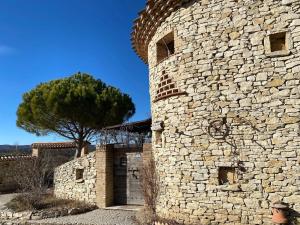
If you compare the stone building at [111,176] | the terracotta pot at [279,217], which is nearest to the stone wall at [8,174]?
the stone building at [111,176]

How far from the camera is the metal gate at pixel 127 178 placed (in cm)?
1209

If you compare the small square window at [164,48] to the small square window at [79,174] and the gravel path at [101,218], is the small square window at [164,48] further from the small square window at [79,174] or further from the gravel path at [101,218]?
the small square window at [79,174]

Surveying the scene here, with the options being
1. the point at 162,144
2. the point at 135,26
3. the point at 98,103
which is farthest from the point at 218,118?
the point at 98,103

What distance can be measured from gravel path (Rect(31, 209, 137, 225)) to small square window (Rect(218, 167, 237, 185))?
10.9 ft

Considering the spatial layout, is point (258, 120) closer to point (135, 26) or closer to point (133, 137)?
point (135, 26)

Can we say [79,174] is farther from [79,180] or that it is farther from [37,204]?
[37,204]

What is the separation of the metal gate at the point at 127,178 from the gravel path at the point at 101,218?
1.07 metres

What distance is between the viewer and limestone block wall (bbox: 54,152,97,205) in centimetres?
1244

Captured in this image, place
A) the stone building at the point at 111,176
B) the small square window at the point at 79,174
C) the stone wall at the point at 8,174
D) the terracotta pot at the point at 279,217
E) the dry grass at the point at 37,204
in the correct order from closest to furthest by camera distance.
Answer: the terracotta pot at the point at 279,217
the dry grass at the point at 37,204
the stone building at the point at 111,176
the small square window at the point at 79,174
the stone wall at the point at 8,174

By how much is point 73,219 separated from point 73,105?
30.5 ft

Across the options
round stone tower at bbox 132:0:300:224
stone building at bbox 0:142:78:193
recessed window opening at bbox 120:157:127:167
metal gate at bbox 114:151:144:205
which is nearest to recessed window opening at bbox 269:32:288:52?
round stone tower at bbox 132:0:300:224

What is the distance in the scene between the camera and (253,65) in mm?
7387

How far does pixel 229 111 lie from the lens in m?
7.65

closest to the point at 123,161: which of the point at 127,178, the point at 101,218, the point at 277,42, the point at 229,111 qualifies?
the point at 127,178
